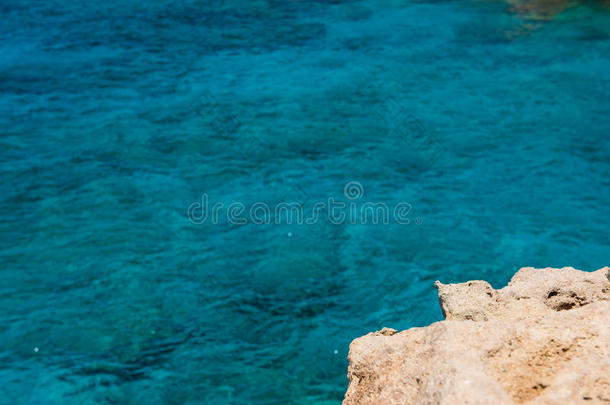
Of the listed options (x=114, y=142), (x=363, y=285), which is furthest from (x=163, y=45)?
(x=363, y=285)

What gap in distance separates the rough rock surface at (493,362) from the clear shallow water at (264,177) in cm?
243

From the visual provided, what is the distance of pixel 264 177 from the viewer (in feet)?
24.7

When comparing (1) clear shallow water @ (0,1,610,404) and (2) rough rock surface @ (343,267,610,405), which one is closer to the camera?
(2) rough rock surface @ (343,267,610,405)

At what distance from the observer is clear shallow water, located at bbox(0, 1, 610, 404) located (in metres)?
5.30

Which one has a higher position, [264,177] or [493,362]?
[493,362]

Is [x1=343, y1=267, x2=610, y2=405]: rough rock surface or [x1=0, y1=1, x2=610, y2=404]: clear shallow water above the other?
[x1=343, y1=267, x2=610, y2=405]: rough rock surface

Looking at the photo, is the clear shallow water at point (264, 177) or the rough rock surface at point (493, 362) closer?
the rough rock surface at point (493, 362)

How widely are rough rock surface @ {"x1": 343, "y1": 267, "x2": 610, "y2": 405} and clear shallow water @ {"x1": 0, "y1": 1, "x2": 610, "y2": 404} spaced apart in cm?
243

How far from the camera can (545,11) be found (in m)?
11.8

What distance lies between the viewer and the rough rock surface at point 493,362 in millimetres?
1968

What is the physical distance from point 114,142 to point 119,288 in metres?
2.91

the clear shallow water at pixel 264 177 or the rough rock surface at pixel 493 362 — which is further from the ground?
the rough rock surface at pixel 493 362

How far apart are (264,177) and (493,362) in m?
5.57

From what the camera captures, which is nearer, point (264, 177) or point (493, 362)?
point (493, 362)
